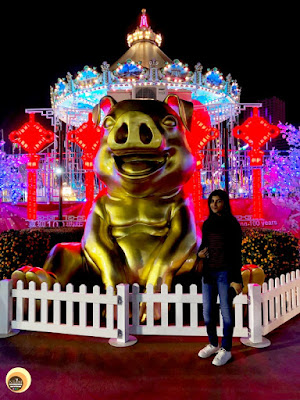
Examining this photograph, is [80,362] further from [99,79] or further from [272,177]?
[272,177]

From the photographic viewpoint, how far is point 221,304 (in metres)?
2.78

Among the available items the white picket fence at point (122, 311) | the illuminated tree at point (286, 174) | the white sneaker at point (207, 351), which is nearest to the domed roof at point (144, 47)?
the illuminated tree at point (286, 174)

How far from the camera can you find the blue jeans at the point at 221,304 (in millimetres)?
2740

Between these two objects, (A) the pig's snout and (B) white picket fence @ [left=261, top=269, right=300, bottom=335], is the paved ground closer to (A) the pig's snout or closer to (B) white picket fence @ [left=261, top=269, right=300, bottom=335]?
(B) white picket fence @ [left=261, top=269, right=300, bottom=335]

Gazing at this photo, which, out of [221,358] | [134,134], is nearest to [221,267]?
[221,358]

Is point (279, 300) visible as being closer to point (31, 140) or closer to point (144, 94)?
point (31, 140)

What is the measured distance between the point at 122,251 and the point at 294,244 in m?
2.44

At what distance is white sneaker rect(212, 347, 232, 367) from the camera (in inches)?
106

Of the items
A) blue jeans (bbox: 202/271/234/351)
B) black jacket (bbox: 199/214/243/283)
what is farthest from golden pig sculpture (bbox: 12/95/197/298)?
black jacket (bbox: 199/214/243/283)

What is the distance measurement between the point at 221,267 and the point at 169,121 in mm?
1667

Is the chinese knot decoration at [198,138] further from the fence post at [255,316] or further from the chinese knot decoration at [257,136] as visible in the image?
the fence post at [255,316]

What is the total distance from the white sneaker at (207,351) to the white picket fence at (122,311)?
0.41m

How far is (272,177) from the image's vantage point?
15.9 metres

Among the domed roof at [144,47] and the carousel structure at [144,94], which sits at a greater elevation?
the domed roof at [144,47]
